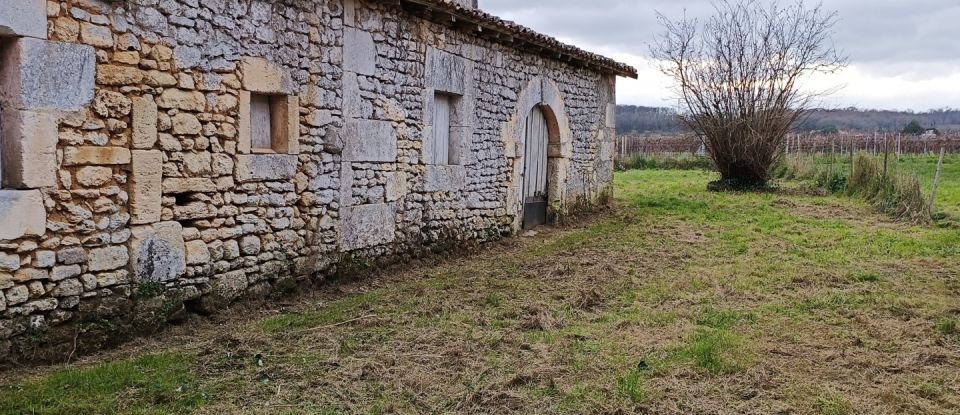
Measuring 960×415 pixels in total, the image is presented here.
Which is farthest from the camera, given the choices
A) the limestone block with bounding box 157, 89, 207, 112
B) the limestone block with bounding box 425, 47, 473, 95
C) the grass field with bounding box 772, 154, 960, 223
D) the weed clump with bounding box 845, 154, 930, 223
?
the grass field with bounding box 772, 154, 960, 223

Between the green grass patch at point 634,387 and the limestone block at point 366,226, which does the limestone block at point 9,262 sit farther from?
the green grass patch at point 634,387

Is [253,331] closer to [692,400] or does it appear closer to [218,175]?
[218,175]

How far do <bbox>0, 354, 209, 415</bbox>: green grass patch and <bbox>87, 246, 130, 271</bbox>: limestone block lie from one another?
27.0 inches

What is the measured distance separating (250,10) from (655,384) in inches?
166

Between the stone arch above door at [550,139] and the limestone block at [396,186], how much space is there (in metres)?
2.41

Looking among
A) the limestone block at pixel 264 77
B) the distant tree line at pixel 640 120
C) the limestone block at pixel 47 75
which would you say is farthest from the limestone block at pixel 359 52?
the distant tree line at pixel 640 120

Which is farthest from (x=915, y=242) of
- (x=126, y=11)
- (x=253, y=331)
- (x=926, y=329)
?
(x=126, y=11)

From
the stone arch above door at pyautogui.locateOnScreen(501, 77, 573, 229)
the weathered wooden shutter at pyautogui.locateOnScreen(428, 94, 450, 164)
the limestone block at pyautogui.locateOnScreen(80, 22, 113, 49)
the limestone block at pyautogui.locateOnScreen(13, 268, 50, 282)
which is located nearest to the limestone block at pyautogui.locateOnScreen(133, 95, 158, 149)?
the limestone block at pyautogui.locateOnScreen(80, 22, 113, 49)

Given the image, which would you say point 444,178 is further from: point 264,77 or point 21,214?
point 21,214

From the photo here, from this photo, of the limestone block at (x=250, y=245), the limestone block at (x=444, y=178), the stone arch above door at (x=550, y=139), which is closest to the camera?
the limestone block at (x=250, y=245)

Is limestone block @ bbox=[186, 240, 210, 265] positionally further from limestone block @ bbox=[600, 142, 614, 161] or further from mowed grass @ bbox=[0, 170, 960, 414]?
limestone block @ bbox=[600, 142, 614, 161]

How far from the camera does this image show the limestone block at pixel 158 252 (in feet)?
16.6

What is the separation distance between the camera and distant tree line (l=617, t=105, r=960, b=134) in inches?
2223

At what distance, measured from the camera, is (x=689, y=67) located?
17.7 meters
